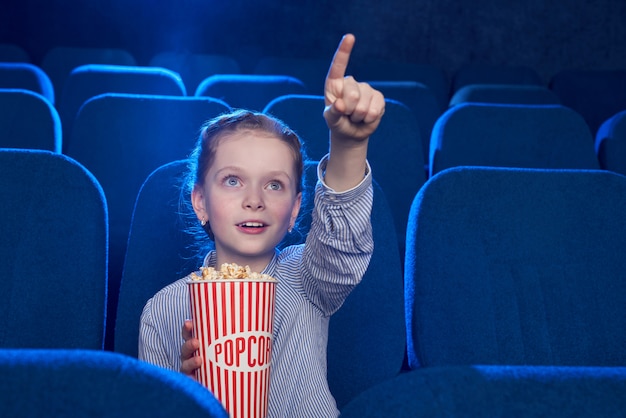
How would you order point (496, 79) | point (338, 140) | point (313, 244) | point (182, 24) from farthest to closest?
point (182, 24) → point (496, 79) → point (313, 244) → point (338, 140)

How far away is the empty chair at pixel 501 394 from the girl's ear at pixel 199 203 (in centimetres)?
60

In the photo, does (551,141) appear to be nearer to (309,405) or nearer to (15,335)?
(309,405)

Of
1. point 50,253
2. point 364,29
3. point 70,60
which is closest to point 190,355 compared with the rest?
point 50,253

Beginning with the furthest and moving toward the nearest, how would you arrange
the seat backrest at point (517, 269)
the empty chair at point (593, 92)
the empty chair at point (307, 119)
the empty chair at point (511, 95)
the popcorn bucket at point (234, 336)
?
the empty chair at point (593, 92) < the empty chair at point (511, 95) < the empty chair at point (307, 119) < the seat backrest at point (517, 269) < the popcorn bucket at point (234, 336)

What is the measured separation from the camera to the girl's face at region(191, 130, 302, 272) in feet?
2.84

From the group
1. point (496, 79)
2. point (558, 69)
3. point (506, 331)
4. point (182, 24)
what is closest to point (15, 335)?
point (506, 331)

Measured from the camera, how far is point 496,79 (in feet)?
11.7

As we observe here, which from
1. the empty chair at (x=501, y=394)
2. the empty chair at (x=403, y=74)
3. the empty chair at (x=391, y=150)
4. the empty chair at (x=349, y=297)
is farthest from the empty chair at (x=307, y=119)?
the empty chair at (x=403, y=74)

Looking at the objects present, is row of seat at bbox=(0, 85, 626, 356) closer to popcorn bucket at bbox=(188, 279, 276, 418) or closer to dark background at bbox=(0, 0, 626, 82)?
popcorn bucket at bbox=(188, 279, 276, 418)

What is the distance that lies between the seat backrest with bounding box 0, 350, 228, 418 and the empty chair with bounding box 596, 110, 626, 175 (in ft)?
5.41

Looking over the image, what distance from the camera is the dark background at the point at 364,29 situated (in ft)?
13.3

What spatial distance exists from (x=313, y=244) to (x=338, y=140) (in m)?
0.16

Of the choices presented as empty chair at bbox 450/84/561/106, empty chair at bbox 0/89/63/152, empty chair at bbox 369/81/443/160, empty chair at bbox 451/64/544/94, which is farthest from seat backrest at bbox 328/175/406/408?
empty chair at bbox 451/64/544/94

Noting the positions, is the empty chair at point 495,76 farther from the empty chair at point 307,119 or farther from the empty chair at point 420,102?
Result: the empty chair at point 307,119
